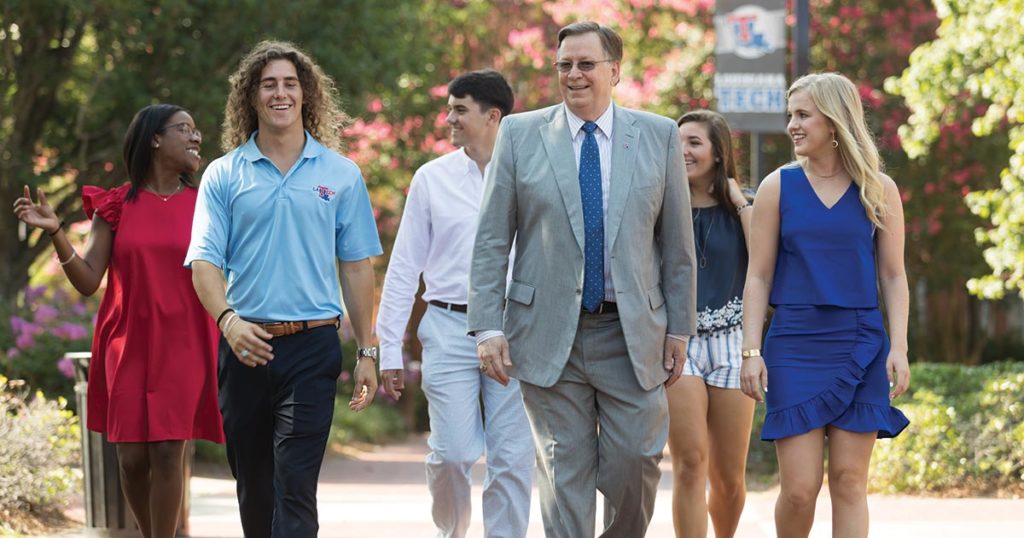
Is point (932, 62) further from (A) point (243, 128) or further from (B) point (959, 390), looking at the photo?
(A) point (243, 128)

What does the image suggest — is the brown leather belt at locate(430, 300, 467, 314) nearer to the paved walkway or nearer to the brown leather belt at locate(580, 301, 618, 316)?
the brown leather belt at locate(580, 301, 618, 316)

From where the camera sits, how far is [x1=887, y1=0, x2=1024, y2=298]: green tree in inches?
434

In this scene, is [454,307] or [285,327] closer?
[285,327]

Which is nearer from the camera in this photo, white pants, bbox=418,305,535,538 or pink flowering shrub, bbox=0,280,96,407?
white pants, bbox=418,305,535,538

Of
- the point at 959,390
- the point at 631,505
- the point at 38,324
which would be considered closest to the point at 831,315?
the point at 631,505

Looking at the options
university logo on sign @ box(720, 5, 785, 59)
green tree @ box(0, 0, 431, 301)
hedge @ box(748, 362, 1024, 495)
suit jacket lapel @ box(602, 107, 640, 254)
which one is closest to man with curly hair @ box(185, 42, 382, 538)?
suit jacket lapel @ box(602, 107, 640, 254)

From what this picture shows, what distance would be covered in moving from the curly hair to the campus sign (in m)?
6.26

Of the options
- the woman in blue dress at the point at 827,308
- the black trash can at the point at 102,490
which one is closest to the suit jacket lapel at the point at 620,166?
the woman in blue dress at the point at 827,308

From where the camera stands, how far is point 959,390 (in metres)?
11.9

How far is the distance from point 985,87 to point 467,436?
6222 mm

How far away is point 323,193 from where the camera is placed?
580cm

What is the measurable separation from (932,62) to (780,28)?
1185mm

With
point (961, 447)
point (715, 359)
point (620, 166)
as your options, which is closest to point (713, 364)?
point (715, 359)

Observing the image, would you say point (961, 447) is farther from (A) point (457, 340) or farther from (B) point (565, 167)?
(B) point (565, 167)
